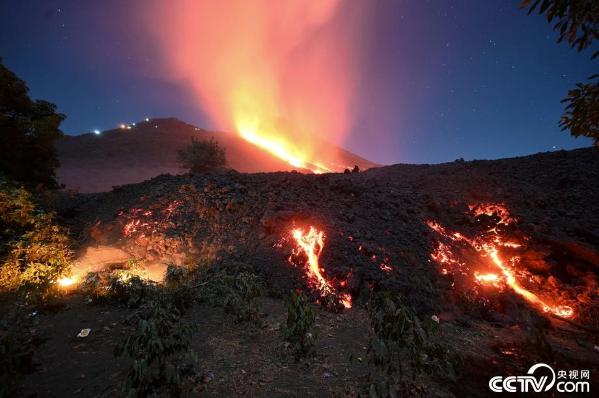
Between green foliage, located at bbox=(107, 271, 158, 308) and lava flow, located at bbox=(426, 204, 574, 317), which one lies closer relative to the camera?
green foliage, located at bbox=(107, 271, 158, 308)

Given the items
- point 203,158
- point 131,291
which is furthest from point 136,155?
point 131,291

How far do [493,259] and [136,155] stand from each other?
58160 millimetres

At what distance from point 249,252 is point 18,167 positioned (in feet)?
38.1

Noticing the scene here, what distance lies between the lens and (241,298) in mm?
7367

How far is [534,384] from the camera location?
529 cm

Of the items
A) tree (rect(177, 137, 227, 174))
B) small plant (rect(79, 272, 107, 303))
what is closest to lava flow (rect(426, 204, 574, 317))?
small plant (rect(79, 272, 107, 303))

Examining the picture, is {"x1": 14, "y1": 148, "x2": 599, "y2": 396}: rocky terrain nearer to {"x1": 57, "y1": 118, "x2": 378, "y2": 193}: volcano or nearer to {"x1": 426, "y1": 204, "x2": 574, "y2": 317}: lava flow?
{"x1": 426, "y1": 204, "x2": 574, "y2": 317}: lava flow

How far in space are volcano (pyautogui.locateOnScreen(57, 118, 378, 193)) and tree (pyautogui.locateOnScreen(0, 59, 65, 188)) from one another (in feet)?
72.3

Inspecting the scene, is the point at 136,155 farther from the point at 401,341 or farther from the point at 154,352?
the point at 401,341

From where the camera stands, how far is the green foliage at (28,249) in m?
7.75

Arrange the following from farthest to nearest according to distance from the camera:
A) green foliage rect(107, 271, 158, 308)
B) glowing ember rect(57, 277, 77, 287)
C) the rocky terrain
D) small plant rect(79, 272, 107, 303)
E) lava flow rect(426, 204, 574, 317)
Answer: lava flow rect(426, 204, 574, 317) < glowing ember rect(57, 277, 77, 287) < small plant rect(79, 272, 107, 303) < green foliage rect(107, 271, 158, 308) < the rocky terrain

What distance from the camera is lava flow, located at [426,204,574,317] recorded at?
966 centimetres

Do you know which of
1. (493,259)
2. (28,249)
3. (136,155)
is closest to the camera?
(28,249)

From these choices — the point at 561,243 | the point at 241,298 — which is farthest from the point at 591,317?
the point at 241,298
